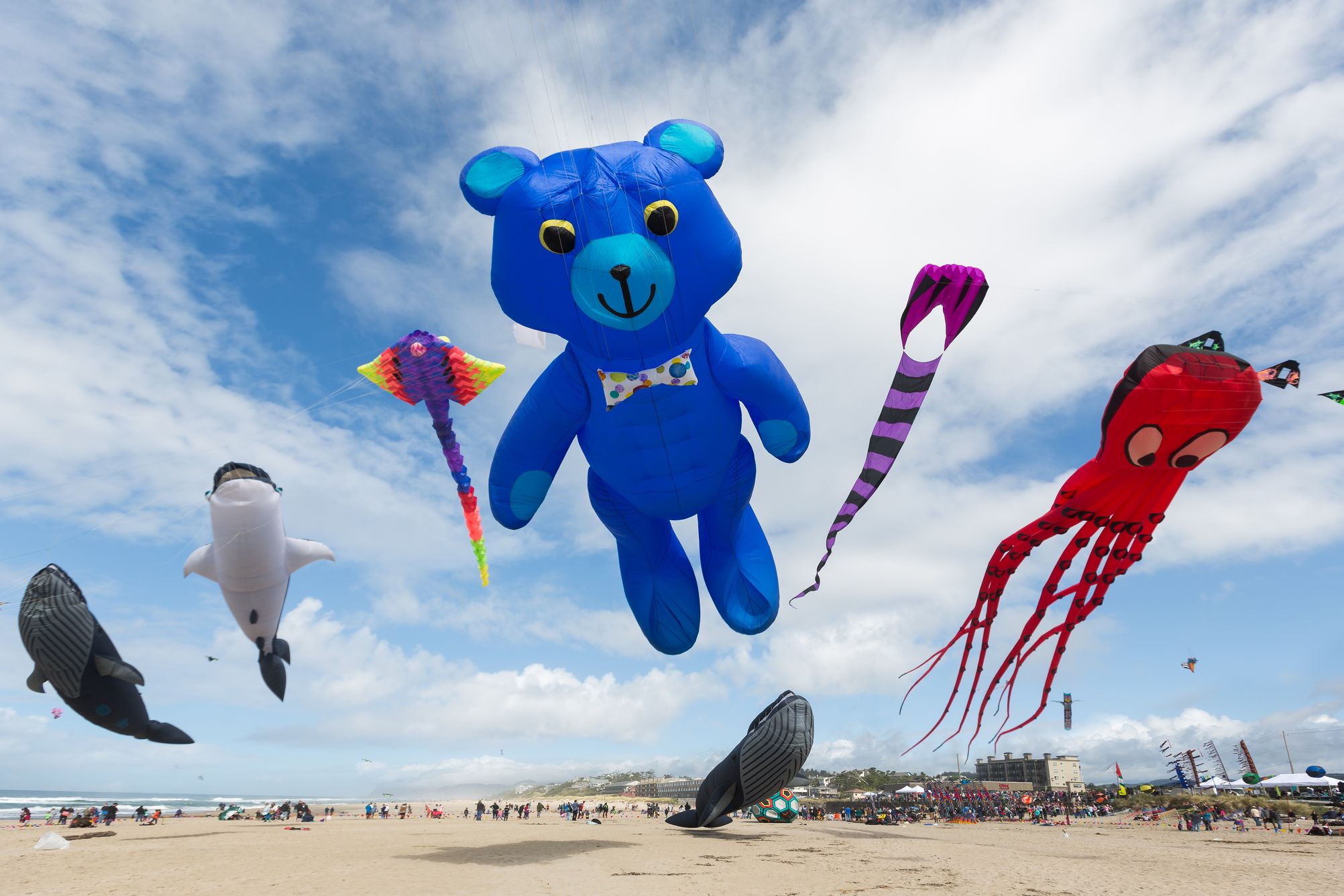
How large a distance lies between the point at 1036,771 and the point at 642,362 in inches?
2559

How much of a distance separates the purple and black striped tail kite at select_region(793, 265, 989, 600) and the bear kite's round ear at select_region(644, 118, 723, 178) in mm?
2364

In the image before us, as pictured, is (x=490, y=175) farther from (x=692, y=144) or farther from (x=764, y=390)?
(x=764, y=390)

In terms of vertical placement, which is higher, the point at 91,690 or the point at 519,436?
the point at 519,436

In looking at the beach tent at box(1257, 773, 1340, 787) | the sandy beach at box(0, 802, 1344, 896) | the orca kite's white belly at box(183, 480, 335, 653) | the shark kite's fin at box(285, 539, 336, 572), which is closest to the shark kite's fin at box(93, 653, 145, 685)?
the orca kite's white belly at box(183, 480, 335, 653)

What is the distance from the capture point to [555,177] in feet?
20.8

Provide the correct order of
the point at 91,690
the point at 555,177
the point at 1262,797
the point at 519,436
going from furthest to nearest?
the point at 1262,797
the point at 519,436
the point at 555,177
the point at 91,690

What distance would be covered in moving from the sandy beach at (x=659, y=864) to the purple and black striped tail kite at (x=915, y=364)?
4602mm

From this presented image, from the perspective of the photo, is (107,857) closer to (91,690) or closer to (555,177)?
(91,690)

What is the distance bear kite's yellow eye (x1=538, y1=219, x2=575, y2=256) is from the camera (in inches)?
240

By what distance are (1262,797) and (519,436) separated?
38.4 m

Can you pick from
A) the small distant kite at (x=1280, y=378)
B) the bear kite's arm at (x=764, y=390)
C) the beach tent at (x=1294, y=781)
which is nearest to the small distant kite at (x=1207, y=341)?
the small distant kite at (x=1280, y=378)

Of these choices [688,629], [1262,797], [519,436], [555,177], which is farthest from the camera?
[1262,797]

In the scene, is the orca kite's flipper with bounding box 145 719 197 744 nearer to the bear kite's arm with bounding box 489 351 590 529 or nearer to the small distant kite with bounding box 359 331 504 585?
the bear kite's arm with bounding box 489 351 590 529

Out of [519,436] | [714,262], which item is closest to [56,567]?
[519,436]
